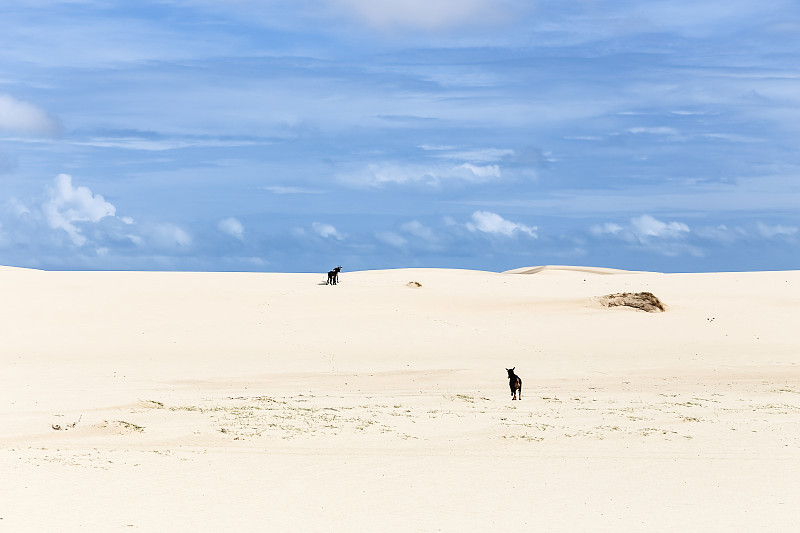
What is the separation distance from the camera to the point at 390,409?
52.0ft

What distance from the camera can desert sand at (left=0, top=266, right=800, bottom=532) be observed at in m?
9.33

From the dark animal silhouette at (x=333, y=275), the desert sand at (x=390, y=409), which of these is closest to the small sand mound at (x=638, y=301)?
the desert sand at (x=390, y=409)

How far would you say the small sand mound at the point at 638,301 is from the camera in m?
29.5

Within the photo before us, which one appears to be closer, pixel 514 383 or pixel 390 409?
pixel 390 409

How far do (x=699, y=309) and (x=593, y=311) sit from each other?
3.77 meters

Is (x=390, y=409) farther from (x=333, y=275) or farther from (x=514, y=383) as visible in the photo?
(x=333, y=275)

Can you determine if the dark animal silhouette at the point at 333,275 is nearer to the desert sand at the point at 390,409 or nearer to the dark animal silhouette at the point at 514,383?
the desert sand at the point at 390,409

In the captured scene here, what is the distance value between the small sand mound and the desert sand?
0.45m

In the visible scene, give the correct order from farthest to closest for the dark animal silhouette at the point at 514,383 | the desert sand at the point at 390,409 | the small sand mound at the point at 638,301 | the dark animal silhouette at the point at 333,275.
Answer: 1. the dark animal silhouette at the point at 333,275
2. the small sand mound at the point at 638,301
3. the dark animal silhouette at the point at 514,383
4. the desert sand at the point at 390,409

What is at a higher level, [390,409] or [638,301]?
[638,301]

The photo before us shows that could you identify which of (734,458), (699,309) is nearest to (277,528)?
(734,458)

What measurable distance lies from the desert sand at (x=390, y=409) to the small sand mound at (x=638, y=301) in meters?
0.45

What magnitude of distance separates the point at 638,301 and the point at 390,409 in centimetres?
1624

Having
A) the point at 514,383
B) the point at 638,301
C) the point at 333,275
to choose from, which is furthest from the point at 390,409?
the point at 333,275
